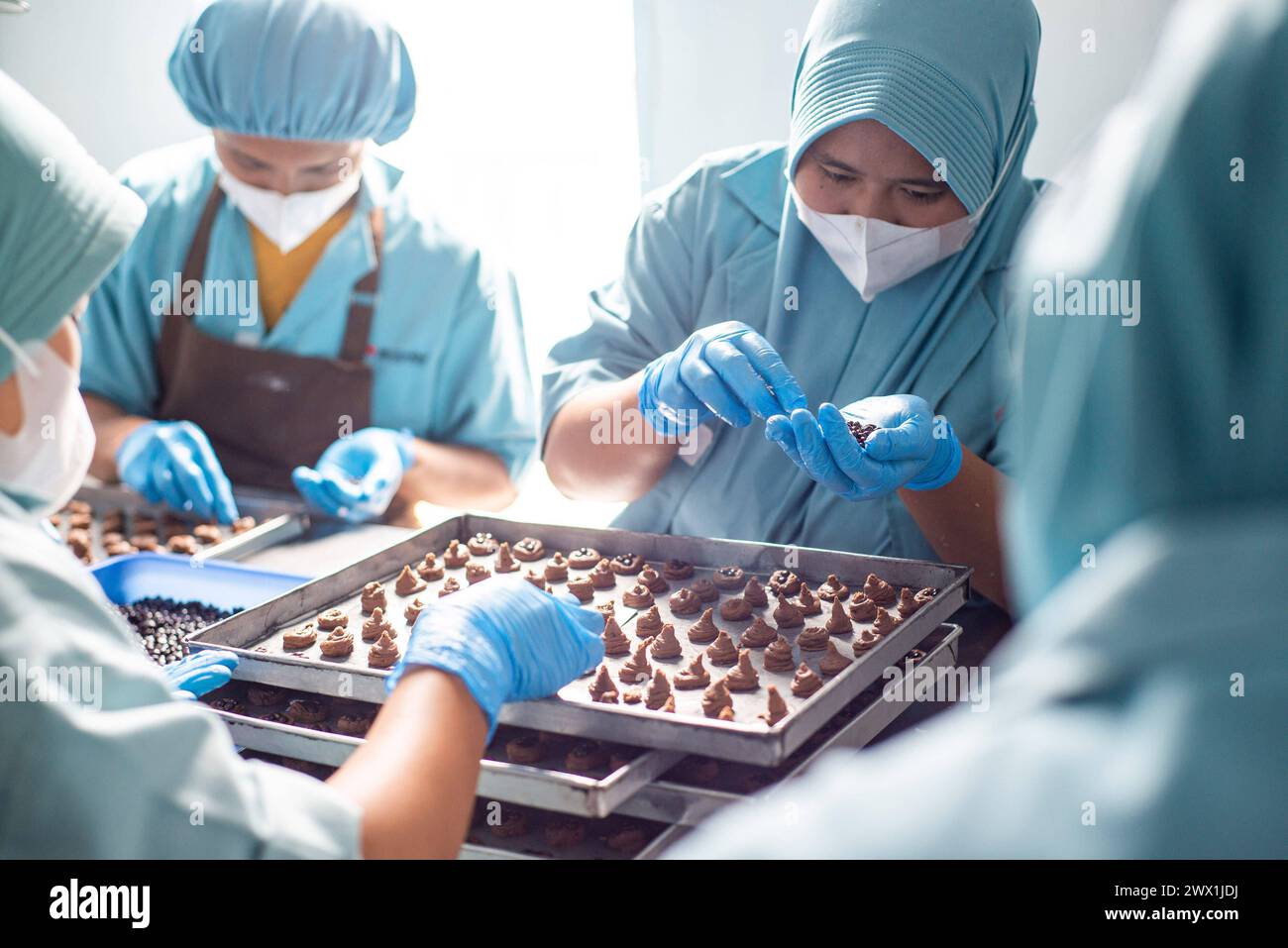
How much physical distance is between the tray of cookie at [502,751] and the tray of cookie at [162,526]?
0.72m

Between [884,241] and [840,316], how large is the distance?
20 cm

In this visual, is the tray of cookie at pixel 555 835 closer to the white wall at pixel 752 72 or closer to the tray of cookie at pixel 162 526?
the tray of cookie at pixel 162 526

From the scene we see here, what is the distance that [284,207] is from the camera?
8.95 feet

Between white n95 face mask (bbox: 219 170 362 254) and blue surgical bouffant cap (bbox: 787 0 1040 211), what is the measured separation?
1288 mm

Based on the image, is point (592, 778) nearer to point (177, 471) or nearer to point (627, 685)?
point (627, 685)

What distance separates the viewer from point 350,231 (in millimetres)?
2828

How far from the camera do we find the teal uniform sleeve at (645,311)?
2.31 metres

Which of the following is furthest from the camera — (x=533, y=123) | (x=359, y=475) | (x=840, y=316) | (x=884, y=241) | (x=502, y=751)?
(x=533, y=123)

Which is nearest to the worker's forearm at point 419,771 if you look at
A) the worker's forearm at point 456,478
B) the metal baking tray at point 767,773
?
the metal baking tray at point 767,773

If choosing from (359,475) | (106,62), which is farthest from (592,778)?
(106,62)

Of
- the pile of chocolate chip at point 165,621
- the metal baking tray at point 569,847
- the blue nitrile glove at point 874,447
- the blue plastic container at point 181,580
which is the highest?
the blue nitrile glove at point 874,447

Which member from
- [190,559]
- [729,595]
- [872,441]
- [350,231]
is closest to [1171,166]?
[872,441]

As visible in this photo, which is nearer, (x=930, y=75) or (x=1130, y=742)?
(x=1130, y=742)

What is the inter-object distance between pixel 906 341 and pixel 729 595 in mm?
596
